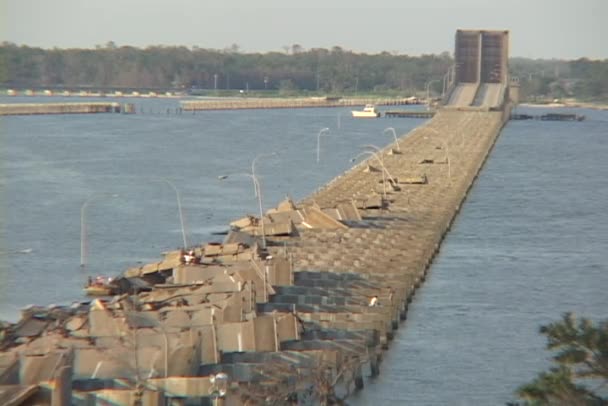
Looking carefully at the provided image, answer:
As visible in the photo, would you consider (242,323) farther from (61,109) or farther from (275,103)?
(275,103)

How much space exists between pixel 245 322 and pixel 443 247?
33.8ft

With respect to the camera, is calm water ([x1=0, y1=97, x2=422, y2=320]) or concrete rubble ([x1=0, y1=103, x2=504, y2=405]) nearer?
concrete rubble ([x1=0, y1=103, x2=504, y2=405])

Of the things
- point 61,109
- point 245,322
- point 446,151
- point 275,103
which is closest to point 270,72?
point 275,103

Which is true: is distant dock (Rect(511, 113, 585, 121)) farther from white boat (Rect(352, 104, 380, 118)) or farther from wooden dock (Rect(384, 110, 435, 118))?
white boat (Rect(352, 104, 380, 118))

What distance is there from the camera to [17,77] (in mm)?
94188

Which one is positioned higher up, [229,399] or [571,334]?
[571,334]

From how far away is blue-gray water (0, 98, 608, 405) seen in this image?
51.8 ft

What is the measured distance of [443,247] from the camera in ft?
78.3

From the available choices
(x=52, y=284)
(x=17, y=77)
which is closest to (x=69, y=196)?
(x=52, y=284)

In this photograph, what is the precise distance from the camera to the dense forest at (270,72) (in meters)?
103

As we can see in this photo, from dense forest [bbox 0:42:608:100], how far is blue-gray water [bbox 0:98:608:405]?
42791mm

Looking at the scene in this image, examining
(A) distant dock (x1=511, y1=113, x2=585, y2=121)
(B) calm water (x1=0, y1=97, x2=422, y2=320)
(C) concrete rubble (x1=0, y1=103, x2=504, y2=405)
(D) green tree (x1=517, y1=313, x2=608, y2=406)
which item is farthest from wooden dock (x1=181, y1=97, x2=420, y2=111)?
(D) green tree (x1=517, y1=313, x2=608, y2=406)

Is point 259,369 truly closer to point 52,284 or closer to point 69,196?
point 52,284

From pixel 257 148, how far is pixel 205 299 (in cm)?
3404
